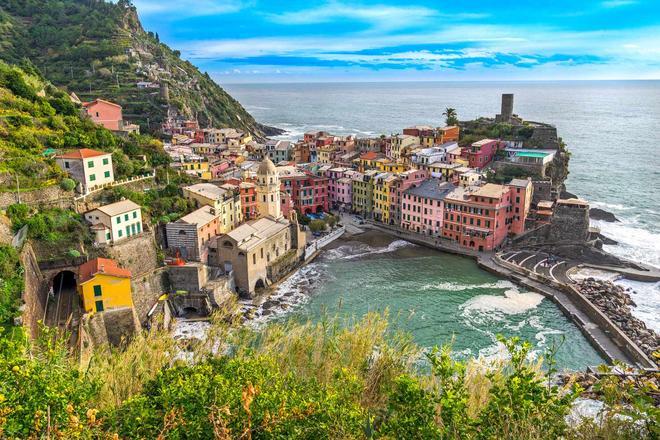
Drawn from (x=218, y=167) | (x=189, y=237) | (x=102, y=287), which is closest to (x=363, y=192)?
(x=218, y=167)

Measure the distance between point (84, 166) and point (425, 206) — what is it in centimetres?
3171

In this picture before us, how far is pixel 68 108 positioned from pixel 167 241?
19235mm

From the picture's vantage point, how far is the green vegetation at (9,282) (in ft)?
74.5

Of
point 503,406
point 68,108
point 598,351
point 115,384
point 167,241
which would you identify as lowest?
point 598,351

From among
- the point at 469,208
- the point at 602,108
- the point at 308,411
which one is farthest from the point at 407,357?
the point at 602,108

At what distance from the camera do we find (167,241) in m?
38.2

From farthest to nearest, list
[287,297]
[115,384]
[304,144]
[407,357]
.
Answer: [304,144] < [287,297] < [407,357] < [115,384]

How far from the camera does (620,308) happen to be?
34.9m

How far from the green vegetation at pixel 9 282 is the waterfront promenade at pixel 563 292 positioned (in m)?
28.1

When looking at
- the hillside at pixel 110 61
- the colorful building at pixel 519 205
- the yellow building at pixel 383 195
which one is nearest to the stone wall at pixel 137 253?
the yellow building at pixel 383 195

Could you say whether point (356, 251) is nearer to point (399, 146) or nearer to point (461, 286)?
point (461, 286)

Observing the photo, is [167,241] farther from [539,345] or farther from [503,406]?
[503,406]

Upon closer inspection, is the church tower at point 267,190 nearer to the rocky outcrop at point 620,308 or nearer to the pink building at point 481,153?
the rocky outcrop at point 620,308

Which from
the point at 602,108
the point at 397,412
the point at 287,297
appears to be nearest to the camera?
→ the point at 397,412
